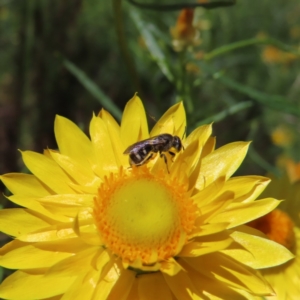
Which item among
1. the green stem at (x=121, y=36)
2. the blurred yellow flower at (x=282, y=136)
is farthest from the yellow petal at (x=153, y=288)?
the blurred yellow flower at (x=282, y=136)

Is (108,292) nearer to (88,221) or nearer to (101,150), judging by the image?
(88,221)

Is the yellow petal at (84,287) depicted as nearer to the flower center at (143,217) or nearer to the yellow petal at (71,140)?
the flower center at (143,217)

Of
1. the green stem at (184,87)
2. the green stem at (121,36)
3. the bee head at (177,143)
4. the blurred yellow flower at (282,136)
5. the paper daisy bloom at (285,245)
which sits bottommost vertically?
the paper daisy bloom at (285,245)

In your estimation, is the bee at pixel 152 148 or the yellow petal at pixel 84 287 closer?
the yellow petal at pixel 84 287

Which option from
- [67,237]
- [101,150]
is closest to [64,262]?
[67,237]

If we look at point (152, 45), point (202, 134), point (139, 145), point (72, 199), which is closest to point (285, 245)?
point (202, 134)

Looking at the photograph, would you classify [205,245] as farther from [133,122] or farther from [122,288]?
[133,122]
